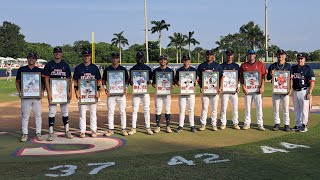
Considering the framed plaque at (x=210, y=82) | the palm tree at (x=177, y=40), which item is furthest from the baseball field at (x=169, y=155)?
the palm tree at (x=177, y=40)

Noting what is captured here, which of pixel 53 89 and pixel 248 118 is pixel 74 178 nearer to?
pixel 53 89

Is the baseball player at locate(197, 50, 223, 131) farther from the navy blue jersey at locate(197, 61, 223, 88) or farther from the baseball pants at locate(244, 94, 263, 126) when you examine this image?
the baseball pants at locate(244, 94, 263, 126)

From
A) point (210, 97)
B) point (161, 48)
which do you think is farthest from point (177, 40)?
point (210, 97)

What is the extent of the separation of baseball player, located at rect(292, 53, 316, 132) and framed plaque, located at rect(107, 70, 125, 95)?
4.49 metres

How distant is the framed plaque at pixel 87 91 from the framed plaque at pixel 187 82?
7.37 feet

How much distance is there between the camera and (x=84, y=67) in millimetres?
9047

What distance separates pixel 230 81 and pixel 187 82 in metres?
1.22

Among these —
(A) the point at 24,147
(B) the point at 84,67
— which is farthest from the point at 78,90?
(A) the point at 24,147

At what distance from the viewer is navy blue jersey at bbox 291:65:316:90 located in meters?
9.40

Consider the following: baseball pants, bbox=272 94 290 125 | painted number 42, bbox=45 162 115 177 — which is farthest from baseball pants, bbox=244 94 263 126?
painted number 42, bbox=45 162 115 177

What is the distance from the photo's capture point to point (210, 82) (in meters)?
9.67

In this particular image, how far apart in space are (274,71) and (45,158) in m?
6.18

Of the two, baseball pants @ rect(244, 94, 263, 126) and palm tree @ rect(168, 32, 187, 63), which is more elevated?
palm tree @ rect(168, 32, 187, 63)

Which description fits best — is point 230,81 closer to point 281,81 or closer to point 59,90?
point 281,81
